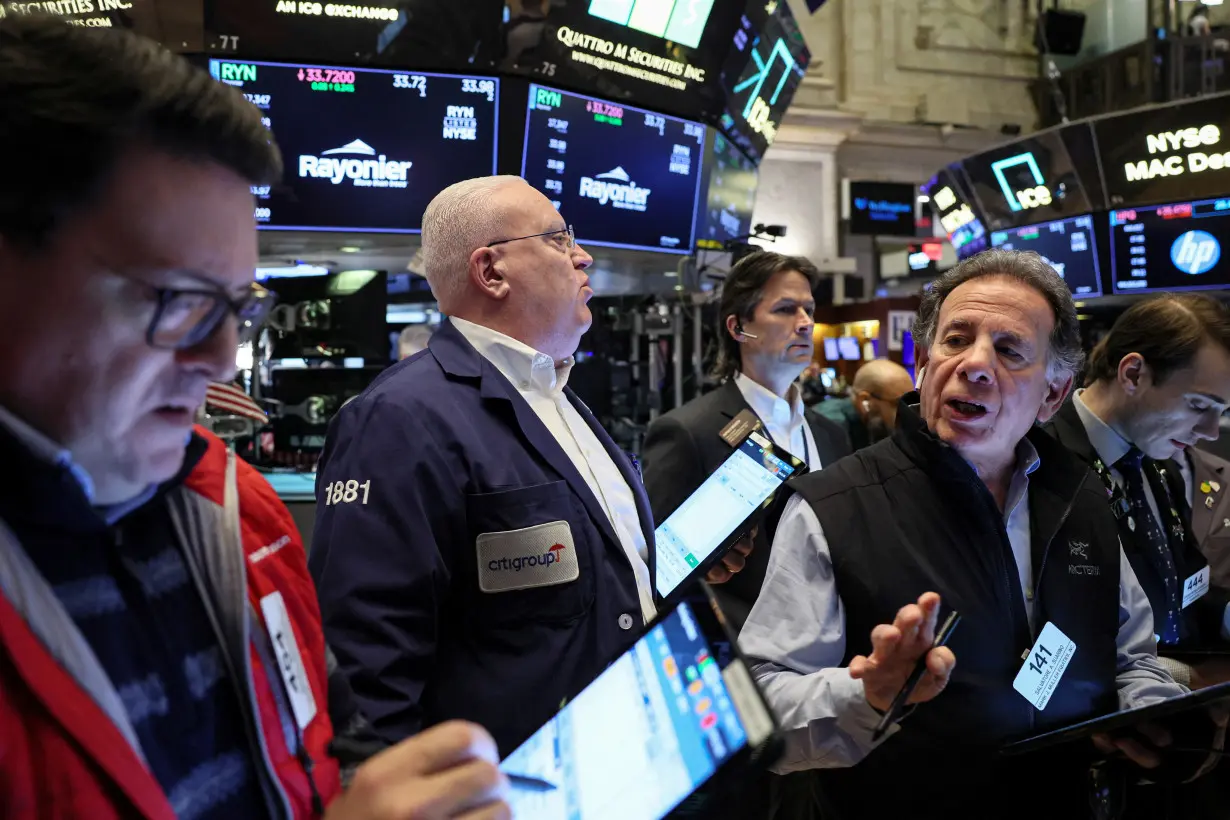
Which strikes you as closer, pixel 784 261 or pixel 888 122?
pixel 784 261

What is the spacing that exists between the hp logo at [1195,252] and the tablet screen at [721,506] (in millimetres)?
6356

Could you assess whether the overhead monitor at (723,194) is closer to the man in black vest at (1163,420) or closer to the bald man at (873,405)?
the bald man at (873,405)

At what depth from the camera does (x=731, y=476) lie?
207cm

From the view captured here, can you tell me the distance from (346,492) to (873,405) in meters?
3.96

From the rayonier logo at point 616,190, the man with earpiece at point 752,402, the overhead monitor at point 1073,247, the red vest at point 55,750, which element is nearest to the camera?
the red vest at point 55,750

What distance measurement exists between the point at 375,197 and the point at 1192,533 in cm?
351

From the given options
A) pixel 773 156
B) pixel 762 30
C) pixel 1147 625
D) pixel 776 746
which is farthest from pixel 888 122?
pixel 776 746

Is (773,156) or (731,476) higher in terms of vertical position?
(773,156)

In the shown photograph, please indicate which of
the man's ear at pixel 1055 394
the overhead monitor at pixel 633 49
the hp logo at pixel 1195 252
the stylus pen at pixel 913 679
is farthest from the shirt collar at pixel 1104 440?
the hp logo at pixel 1195 252

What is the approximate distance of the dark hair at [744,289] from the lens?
11.1 feet

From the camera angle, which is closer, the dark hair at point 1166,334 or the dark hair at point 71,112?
the dark hair at point 71,112

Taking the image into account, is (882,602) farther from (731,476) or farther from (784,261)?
(784,261)

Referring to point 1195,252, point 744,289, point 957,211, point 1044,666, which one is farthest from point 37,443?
point 957,211

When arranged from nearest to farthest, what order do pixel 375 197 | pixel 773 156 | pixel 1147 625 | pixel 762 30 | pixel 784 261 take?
pixel 1147 625 < pixel 784 261 < pixel 375 197 < pixel 762 30 < pixel 773 156
